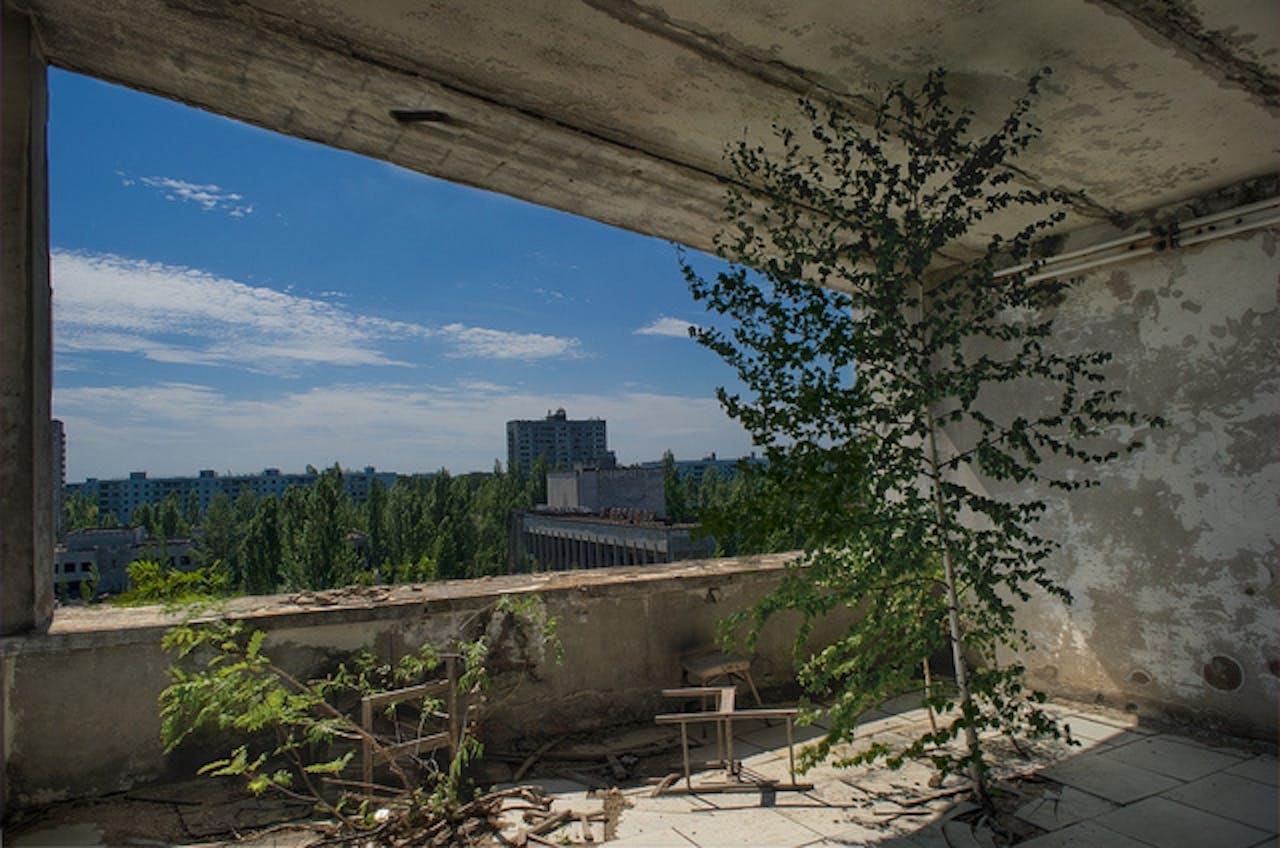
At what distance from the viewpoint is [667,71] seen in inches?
129

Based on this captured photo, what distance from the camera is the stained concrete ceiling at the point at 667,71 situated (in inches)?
113

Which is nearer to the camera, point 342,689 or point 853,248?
point 853,248

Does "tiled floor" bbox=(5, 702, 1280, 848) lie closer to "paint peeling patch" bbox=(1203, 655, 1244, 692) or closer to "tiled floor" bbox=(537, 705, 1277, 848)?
"tiled floor" bbox=(537, 705, 1277, 848)

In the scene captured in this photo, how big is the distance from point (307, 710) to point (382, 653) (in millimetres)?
492

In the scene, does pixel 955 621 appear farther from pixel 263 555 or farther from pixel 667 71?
pixel 263 555

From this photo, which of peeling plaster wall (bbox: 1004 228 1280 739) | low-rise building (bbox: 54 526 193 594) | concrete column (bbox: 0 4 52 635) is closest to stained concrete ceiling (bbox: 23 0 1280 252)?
concrete column (bbox: 0 4 52 635)

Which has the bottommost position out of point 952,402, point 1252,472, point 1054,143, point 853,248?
point 1252,472

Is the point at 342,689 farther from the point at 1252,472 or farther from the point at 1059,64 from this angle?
the point at 1252,472

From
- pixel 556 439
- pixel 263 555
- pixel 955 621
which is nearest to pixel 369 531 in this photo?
pixel 263 555

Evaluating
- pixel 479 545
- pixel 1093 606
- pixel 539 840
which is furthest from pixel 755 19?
pixel 479 545

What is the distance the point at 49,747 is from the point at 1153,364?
6.74 m

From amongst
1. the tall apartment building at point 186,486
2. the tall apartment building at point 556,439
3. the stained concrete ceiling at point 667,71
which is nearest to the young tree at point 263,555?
the stained concrete ceiling at point 667,71

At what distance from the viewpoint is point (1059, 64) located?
309 centimetres

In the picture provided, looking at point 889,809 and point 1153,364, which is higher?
point 1153,364
